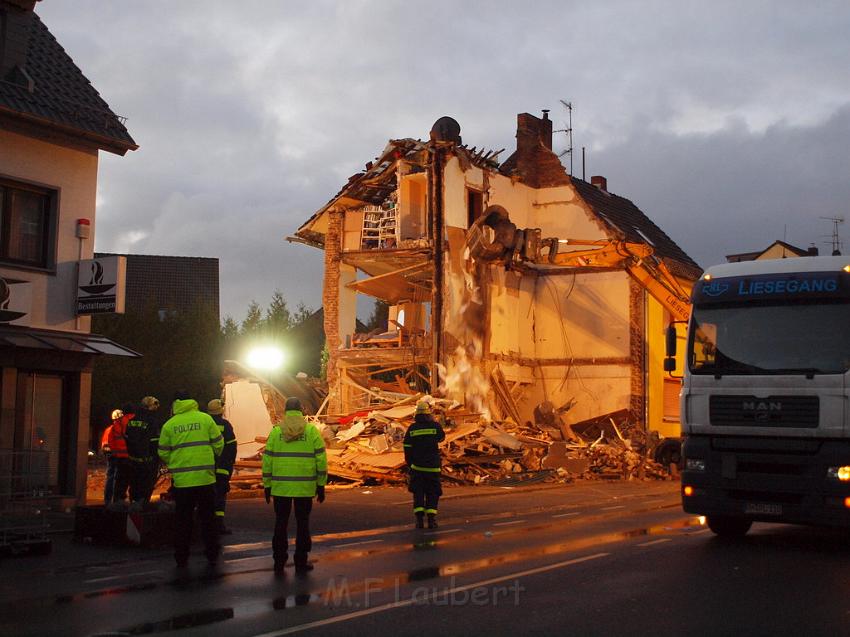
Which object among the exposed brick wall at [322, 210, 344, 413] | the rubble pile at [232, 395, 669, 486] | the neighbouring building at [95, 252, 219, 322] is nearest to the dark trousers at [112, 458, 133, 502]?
the rubble pile at [232, 395, 669, 486]

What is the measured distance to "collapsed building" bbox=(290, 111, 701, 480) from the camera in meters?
31.3

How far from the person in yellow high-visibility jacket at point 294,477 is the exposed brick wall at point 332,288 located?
22.6 m

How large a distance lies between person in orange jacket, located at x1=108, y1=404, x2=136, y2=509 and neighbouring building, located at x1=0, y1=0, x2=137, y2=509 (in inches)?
39.4

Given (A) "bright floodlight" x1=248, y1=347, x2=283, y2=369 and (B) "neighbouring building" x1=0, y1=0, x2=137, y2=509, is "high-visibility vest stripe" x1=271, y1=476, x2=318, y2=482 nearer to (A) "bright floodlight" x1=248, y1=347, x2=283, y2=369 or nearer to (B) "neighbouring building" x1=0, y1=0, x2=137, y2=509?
(B) "neighbouring building" x1=0, y1=0, x2=137, y2=509

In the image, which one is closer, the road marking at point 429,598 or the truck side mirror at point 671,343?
the road marking at point 429,598

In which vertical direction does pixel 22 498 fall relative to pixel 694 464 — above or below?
below

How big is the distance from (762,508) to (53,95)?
12639 millimetres

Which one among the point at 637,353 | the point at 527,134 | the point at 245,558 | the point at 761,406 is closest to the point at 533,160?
the point at 527,134

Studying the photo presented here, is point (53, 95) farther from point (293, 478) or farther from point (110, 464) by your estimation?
point (293, 478)

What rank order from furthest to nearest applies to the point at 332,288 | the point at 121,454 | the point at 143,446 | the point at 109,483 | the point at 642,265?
1. the point at 332,288
2. the point at 642,265
3. the point at 109,483
4. the point at 121,454
5. the point at 143,446

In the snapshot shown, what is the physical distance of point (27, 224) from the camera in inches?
660

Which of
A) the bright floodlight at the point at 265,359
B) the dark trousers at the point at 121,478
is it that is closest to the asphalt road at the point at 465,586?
the dark trousers at the point at 121,478

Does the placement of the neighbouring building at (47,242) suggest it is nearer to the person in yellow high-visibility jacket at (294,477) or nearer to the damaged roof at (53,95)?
the damaged roof at (53,95)

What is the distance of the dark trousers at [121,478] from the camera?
15984mm
